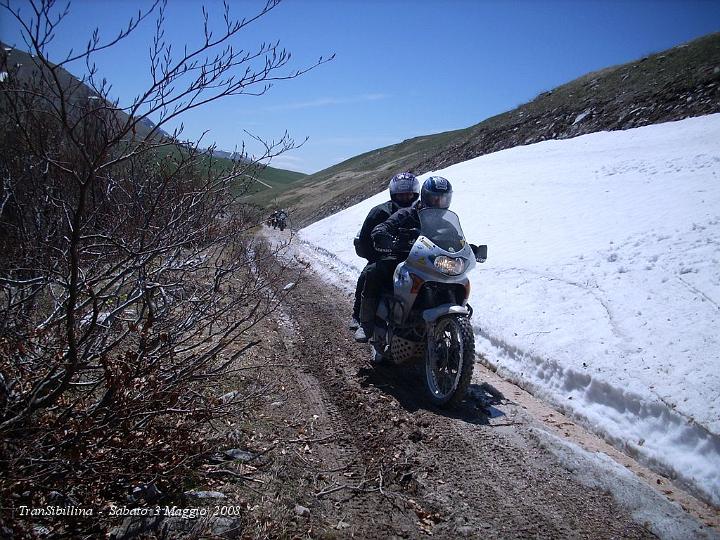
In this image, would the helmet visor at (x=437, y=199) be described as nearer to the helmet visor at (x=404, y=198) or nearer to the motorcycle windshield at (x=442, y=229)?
the motorcycle windshield at (x=442, y=229)

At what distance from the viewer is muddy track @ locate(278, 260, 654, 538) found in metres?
3.02

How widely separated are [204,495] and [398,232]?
134 inches

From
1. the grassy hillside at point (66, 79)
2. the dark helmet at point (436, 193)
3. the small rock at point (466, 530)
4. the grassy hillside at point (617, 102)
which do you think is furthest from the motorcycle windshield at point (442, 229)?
the grassy hillside at point (617, 102)

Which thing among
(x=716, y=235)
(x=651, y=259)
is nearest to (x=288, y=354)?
(x=651, y=259)

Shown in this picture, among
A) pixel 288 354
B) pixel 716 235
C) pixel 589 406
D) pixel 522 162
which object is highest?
pixel 522 162

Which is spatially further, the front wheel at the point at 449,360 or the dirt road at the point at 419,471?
the front wheel at the point at 449,360

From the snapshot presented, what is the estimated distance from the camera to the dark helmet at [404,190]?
5.93 metres

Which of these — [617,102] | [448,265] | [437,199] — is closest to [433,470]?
[448,265]

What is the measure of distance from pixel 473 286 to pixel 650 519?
5915mm

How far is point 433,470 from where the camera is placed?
3609 millimetres

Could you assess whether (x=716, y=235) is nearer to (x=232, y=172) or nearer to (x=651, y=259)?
(x=651, y=259)

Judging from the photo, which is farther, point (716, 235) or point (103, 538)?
point (716, 235)

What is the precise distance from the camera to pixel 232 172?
4.27 m

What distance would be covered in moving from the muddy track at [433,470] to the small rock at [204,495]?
64 centimetres
